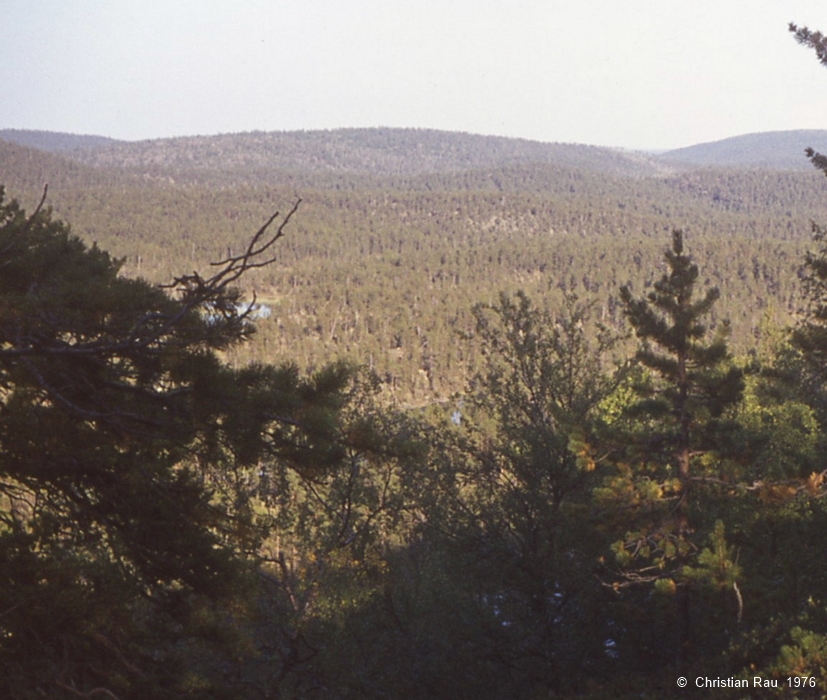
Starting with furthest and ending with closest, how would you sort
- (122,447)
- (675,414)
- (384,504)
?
(384,504) < (675,414) < (122,447)

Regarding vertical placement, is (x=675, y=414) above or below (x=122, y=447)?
below

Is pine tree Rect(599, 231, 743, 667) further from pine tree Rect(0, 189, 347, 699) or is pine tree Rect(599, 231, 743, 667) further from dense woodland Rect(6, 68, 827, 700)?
pine tree Rect(0, 189, 347, 699)

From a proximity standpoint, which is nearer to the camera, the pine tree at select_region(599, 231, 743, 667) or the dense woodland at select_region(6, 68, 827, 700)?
the dense woodland at select_region(6, 68, 827, 700)

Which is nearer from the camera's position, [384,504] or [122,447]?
[122,447]

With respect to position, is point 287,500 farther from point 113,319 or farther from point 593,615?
point 113,319

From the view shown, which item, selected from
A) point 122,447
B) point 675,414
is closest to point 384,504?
point 675,414

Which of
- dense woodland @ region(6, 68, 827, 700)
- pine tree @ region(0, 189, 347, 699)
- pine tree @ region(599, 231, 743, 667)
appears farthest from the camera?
pine tree @ region(599, 231, 743, 667)

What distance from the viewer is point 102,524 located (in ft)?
16.4

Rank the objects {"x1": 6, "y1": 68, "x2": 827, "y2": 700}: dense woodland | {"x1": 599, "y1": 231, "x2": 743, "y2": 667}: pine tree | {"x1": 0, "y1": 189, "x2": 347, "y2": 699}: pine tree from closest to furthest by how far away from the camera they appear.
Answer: {"x1": 0, "y1": 189, "x2": 347, "y2": 699}: pine tree
{"x1": 6, "y1": 68, "x2": 827, "y2": 700}: dense woodland
{"x1": 599, "y1": 231, "x2": 743, "y2": 667}: pine tree

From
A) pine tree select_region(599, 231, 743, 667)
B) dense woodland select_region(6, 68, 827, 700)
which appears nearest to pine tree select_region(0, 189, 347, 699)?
dense woodland select_region(6, 68, 827, 700)

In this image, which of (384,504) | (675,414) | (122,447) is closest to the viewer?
(122,447)

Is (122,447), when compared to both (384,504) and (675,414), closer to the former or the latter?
(384,504)

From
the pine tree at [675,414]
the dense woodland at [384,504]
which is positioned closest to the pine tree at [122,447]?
the dense woodland at [384,504]

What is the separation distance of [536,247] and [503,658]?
156 metres
